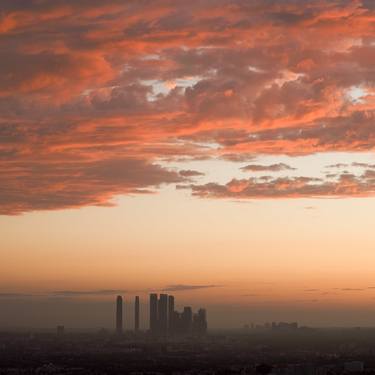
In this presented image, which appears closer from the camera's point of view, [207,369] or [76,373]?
[76,373]

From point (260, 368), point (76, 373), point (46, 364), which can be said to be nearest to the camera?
point (260, 368)

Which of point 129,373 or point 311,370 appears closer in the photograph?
point 311,370

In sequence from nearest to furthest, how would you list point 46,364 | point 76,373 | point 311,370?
point 311,370 < point 76,373 < point 46,364

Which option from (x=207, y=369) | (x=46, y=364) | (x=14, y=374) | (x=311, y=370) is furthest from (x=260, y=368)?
(x=46, y=364)

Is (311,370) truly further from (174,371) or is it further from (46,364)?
(46,364)

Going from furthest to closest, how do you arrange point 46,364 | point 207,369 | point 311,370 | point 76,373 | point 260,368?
1. point 46,364
2. point 207,369
3. point 76,373
4. point 260,368
5. point 311,370

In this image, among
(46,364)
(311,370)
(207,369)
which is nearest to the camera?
(311,370)

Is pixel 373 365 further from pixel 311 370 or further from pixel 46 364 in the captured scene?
pixel 46 364

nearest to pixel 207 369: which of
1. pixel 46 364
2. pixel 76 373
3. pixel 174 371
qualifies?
pixel 174 371

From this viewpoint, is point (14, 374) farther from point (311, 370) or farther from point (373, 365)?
point (373, 365)
